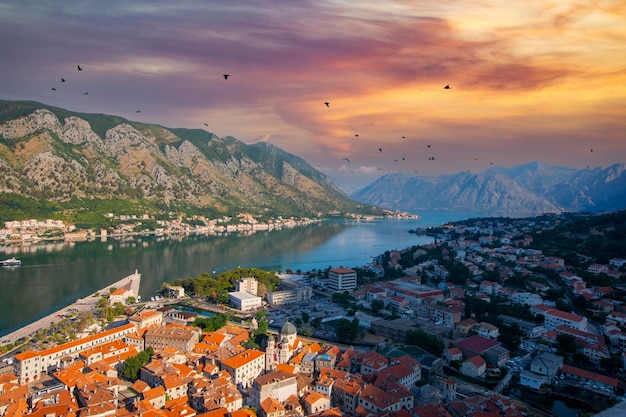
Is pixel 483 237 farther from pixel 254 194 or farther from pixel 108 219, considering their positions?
pixel 254 194

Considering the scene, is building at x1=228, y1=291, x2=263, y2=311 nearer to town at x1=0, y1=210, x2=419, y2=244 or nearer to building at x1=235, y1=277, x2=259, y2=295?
building at x1=235, y1=277, x2=259, y2=295

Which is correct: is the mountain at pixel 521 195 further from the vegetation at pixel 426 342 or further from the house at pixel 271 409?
the house at pixel 271 409

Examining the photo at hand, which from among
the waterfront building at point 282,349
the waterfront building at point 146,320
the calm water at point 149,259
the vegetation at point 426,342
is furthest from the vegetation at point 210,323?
the calm water at point 149,259

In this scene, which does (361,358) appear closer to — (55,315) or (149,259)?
(55,315)

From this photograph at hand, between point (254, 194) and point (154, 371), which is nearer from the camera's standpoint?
Answer: point (154, 371)

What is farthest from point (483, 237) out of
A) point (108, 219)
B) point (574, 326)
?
point (108, 219)

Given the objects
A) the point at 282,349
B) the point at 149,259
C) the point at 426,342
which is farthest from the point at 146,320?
the point at 149,259
